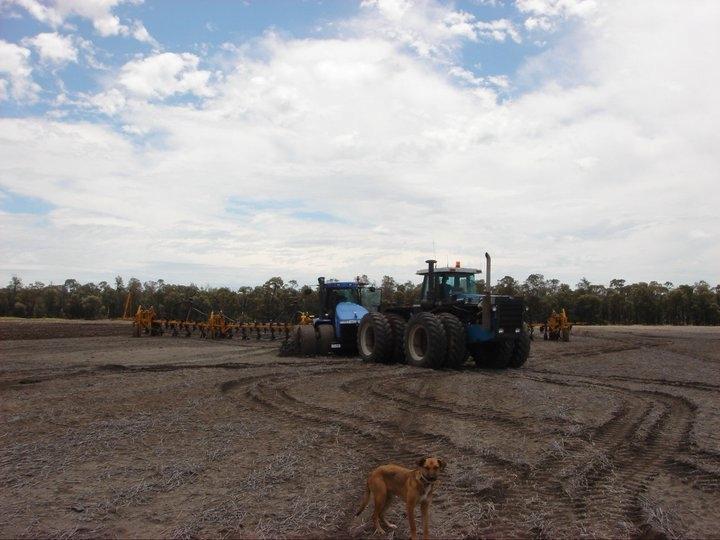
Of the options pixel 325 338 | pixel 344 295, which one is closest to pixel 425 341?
pixel 325 338

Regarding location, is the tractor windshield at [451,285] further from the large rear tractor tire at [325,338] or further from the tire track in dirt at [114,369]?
the large rear tractor tire at [325,338]

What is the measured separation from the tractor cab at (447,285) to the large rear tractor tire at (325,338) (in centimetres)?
384

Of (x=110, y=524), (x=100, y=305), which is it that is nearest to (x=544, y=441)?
(x=110, y=524)

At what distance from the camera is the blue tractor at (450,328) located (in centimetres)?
1306

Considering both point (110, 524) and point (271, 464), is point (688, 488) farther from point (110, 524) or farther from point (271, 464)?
point (110, 524)

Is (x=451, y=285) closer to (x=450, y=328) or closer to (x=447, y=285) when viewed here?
(x=447, y=285)

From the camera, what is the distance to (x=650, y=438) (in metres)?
6.80

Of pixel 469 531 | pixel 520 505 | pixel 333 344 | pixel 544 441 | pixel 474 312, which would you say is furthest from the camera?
pixel 333 344

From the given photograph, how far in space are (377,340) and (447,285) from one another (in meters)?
2.18

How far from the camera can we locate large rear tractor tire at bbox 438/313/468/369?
13219 millimetres

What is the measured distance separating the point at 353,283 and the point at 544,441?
12281 mm

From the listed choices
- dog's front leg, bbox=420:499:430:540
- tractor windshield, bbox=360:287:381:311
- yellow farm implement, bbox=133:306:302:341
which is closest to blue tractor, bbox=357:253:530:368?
tractor windshield, bbox=360:287:381:311

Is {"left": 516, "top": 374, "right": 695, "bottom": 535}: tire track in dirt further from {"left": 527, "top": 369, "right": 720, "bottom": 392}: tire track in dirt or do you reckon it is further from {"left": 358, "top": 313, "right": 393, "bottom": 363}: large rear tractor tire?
{"left": 358, "top": 313, "right": 393, "bottom": 363}: large rear tractor tire

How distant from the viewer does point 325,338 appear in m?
18.0
